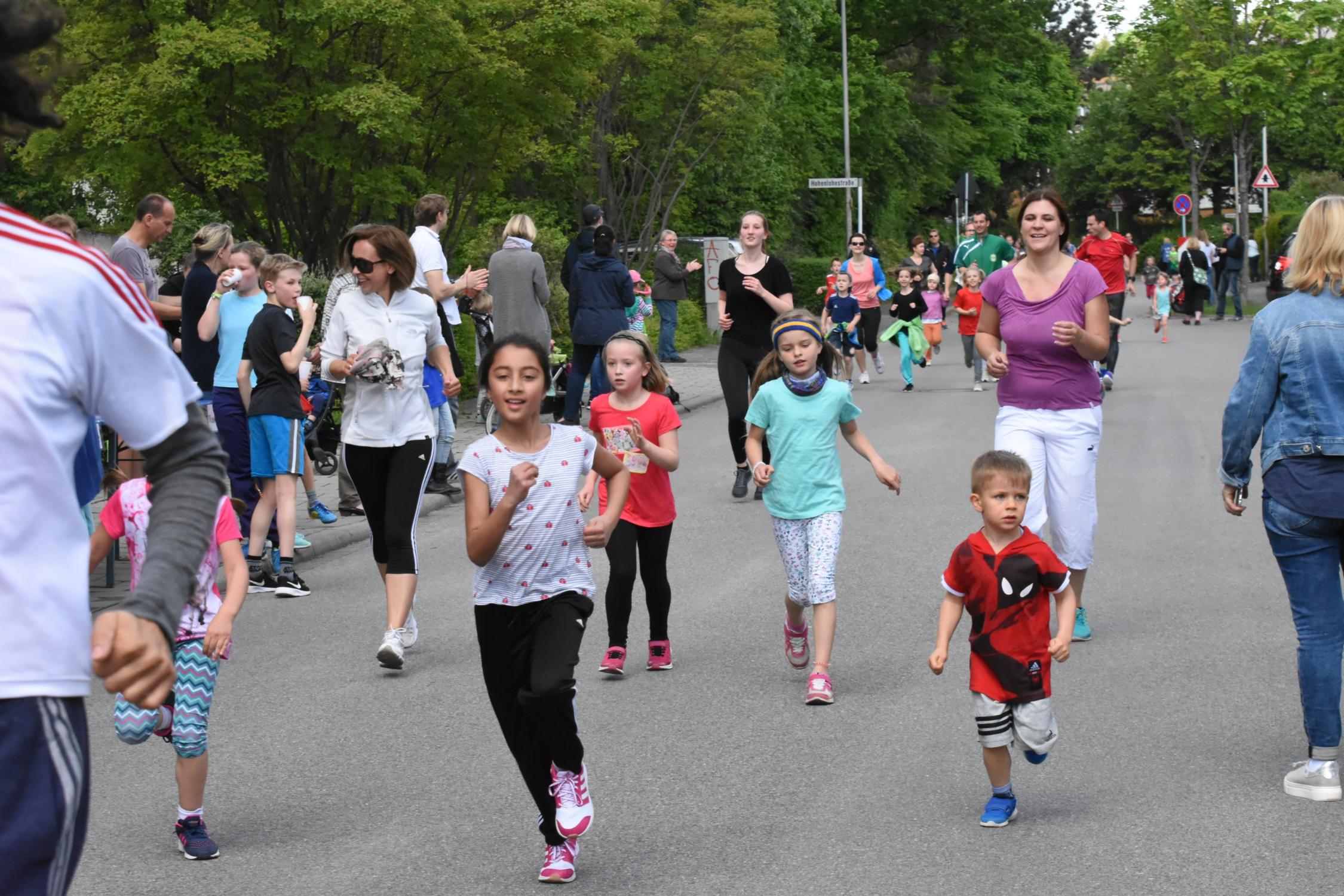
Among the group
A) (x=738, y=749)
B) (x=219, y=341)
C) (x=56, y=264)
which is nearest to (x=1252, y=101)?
(x=219, y=341)

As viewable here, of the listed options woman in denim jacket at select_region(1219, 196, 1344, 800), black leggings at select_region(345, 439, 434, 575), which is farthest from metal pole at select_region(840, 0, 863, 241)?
woman in denim jacket at select_region(1219, 196, 1344, 800)

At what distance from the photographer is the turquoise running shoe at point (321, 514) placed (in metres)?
Answer: 12.4

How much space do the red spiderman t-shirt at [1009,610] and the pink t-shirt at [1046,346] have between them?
7.68 feet

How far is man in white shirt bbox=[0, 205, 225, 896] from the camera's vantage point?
7.27 ft

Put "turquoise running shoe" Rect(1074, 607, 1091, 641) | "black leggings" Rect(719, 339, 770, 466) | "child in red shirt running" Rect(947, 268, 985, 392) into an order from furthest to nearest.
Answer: "child in red shirt running" Rect(947, 268, 985, 392)
"black leggings" Rect(719, 339, 770, 466)
"turquoise running shoe" Rect(1074, 607, 1091, 641)

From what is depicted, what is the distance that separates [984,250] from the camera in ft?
65.0

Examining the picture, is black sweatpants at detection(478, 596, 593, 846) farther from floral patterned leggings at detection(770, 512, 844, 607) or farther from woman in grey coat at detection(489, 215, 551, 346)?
woman in grey coat at detection(489, 215, 551, 346)

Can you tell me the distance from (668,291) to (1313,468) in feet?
68.1

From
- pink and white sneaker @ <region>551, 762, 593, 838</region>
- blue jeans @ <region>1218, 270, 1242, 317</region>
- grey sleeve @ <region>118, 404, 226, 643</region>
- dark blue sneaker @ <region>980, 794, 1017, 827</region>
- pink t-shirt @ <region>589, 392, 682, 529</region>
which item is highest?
grey sleeve @ <region>118, 404, 226, 643</region>

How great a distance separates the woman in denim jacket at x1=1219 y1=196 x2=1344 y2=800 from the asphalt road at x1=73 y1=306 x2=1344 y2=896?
1.12 ft

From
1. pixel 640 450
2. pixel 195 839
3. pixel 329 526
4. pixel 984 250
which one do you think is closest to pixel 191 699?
pixel 195 839

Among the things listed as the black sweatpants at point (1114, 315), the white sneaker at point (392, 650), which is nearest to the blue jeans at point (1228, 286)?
the black sweatpants at point (1114, 315)

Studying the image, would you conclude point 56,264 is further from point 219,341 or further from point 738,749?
point 219,341

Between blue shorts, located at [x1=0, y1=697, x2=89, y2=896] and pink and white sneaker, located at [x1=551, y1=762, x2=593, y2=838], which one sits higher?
blue shorts, located at [x1=0, y1=697, x2=89, y2=896]
